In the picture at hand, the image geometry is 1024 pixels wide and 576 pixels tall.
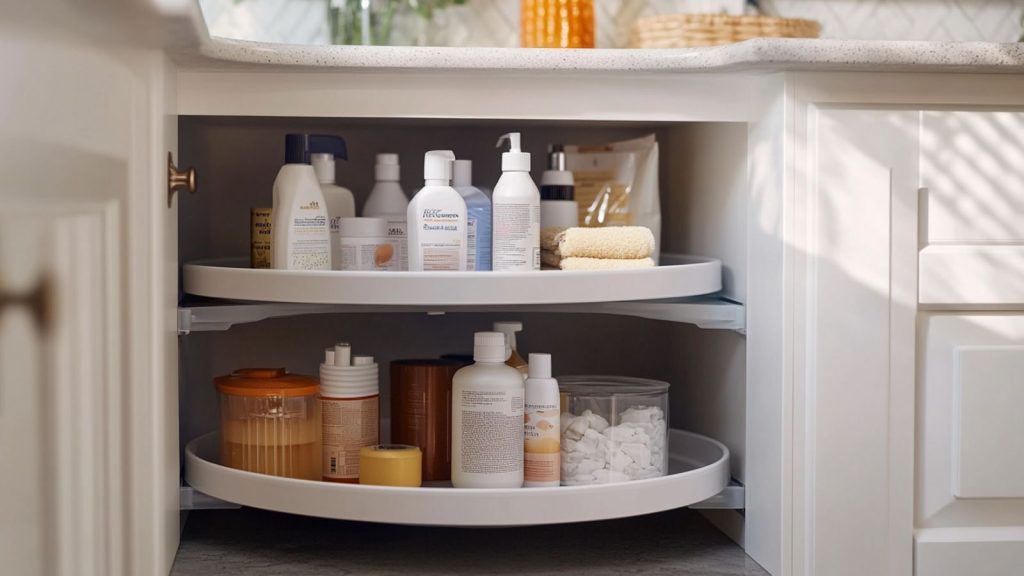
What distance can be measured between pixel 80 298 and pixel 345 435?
0.58 m

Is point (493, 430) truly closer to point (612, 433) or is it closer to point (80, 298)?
point (612, 433)

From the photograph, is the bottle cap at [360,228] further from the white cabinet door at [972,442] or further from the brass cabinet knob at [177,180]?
the white cabinet door at [972,442]

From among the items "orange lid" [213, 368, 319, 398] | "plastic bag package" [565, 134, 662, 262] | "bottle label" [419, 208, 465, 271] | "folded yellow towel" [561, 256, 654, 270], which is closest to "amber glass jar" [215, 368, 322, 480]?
"orange lid" [213, 368, 319, 398]

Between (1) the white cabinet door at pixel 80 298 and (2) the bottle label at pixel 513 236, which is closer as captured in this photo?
(1) the white cabinet door at pixel 80 298

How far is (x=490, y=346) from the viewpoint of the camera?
1140mm

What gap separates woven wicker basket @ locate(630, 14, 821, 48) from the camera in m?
1.50

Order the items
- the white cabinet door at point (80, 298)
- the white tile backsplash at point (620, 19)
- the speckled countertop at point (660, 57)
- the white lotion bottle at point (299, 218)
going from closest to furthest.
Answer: the white cabinet door at point (80, 298)
the speckled countertop at point (660, 57)
the white lotion bottle at point (299, 218)
the white tile backsplash at point (620, 19)

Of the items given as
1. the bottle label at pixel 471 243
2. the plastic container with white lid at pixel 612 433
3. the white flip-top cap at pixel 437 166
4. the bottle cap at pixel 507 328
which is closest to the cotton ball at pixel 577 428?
the plastic container with white lid at pixel 612 433

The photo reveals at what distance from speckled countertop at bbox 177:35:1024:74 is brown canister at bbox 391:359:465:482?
1.16 ft

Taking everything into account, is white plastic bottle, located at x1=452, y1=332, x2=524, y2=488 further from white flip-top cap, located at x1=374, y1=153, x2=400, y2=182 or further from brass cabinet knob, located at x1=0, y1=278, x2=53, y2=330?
brass cabinet knob, located at x1=0, y1=278, x2=53, y2=330

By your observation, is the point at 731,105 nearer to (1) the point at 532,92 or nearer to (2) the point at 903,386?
(1) the point at 532,92

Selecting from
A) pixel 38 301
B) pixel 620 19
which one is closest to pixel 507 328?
pixel 620 19

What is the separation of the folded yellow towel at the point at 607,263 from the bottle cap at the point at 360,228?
0.73 ft

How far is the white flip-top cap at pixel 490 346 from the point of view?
1.14 m
